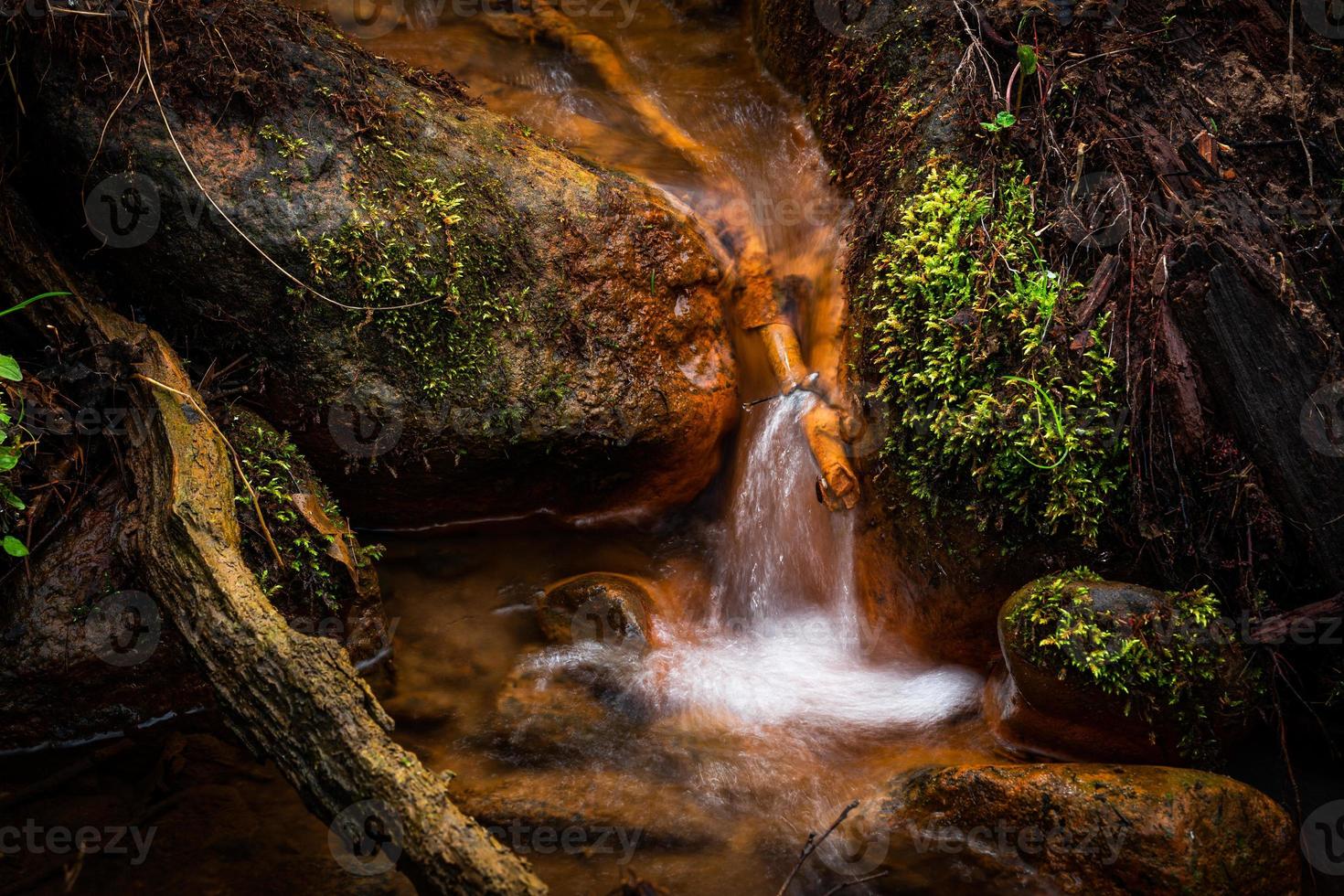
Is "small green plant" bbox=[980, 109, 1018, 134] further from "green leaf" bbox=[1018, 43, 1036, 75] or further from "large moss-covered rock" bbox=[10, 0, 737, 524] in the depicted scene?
"large moss-covered rock" bbox=[10, 0, 737, 524]

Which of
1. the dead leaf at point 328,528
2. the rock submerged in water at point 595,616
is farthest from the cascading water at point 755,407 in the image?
the dead leaf at point 328,528

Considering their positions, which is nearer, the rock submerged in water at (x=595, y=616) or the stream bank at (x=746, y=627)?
the stream bank at (x=746, y=627)

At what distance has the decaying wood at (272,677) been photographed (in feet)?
8.16

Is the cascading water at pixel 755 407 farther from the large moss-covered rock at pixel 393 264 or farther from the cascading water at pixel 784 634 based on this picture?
the large moss-covered rock at pixel 393 264

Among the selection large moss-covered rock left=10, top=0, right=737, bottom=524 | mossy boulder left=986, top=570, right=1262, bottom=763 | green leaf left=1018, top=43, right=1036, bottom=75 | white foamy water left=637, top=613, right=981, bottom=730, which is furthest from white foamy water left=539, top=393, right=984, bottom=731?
green leaf left=1018, top=43, right=1036, bottom=75

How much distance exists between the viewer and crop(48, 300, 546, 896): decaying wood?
2.49 metres

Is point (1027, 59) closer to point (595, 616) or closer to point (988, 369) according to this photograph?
point (988, 369)

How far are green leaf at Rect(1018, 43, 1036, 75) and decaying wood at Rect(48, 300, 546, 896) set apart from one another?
4.09 metres

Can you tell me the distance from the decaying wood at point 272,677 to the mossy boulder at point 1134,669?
7.71 ft

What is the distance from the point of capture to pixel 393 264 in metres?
4.23

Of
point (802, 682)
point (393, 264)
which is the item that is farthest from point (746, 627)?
Answer: point (393, 264)

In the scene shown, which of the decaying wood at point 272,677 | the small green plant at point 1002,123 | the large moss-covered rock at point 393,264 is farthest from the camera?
the small green plant at point 1002,123

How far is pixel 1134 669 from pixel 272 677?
134 inches

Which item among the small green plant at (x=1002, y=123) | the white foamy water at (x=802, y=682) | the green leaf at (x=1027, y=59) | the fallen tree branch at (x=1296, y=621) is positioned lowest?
the white foamy water at (x=802, y=682)
